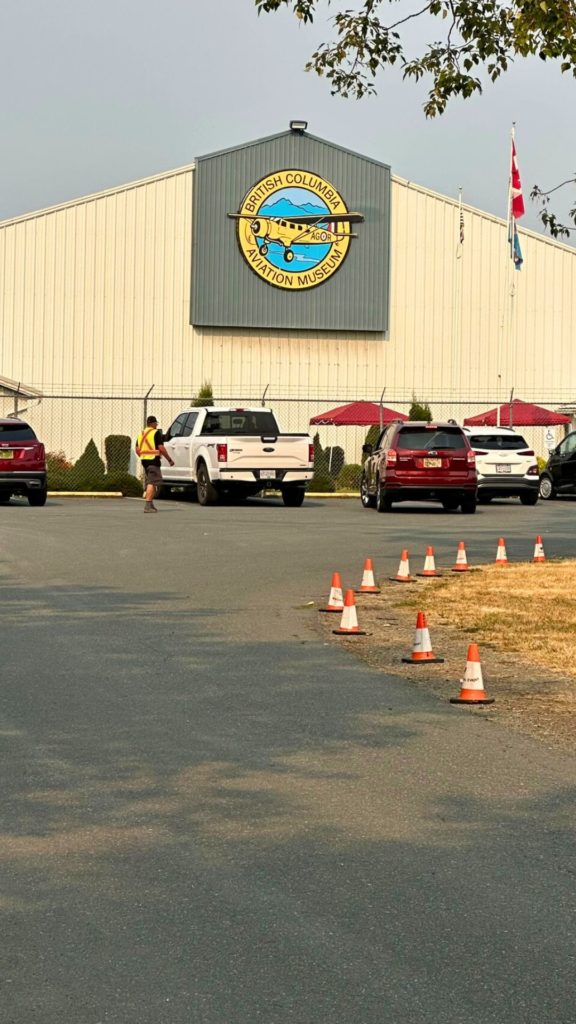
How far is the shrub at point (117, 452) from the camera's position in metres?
46.2

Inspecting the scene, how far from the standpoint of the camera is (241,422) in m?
34.2

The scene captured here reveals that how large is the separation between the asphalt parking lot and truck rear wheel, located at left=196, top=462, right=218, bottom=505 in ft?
62.1

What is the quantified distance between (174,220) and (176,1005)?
48.0m

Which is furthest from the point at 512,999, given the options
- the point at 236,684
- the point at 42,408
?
the point at 42,408

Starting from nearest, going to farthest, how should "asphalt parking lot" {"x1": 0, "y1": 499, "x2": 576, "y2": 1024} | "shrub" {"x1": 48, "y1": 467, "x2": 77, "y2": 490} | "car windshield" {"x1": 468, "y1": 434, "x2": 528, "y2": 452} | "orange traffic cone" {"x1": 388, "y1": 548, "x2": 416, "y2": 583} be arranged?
"asphalt parking lot" {"x1": 0, "y1": 499, "x2": 576, "y2": 1024}
"orange traffic cone" {"x1": 388, "y1": 548, "x2": 416, "y2": 583}
"car windshield" {"x1": 468, "y1": 434, "x2": 528, "y2": 452}
"shrub" {"x1": 48, "y1": 467, "x2": 77, "y2": 490}

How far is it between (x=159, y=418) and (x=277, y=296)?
214 inches

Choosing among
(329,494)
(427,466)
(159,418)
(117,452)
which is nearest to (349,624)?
(427,466)

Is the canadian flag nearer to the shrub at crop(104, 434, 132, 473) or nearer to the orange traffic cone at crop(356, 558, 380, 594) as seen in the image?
the shrub at crop(104, 434, 132, 473)

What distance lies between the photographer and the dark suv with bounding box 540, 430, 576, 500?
1451 inches

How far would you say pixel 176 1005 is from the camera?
14.8ft

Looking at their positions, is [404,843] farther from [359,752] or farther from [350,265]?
[350,265]

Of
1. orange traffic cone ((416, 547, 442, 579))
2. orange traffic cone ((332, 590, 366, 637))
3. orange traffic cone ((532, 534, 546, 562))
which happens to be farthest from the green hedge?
orange traffic cone ((332, 590, 366, 637))

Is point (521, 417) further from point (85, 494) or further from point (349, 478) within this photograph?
point (85, 494)

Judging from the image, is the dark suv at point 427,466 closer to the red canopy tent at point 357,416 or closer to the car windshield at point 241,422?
the car windshield at point 241,422
